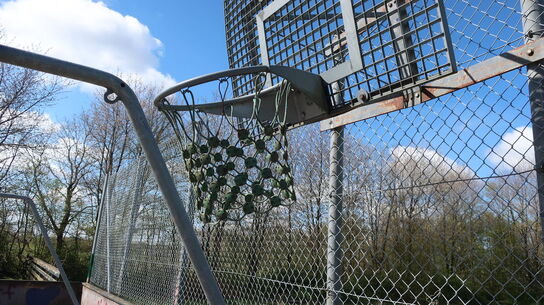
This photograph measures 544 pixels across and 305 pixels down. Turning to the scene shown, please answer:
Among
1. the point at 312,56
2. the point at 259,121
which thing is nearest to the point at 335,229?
the point at 259,121

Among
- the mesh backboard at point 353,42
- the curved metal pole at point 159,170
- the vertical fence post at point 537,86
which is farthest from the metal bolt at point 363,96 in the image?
the curved metal pole at point 159,170

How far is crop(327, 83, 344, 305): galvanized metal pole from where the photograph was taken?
211 centimetres

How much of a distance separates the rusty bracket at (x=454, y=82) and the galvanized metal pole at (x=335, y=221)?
0.42ft

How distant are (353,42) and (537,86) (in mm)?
727

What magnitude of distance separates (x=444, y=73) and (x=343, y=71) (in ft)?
1.46

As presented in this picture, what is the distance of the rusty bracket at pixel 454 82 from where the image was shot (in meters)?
1.47

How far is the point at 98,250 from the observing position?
6.32 m

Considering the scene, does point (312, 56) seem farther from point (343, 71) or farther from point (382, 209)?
point (382, 209)

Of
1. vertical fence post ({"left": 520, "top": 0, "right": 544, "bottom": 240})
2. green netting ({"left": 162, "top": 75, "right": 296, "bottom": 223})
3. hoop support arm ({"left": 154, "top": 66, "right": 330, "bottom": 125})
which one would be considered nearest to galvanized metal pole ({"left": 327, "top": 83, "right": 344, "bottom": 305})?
hoop support arm ({"left": 154, "top": 66, "right": 330, "bottom": 125})

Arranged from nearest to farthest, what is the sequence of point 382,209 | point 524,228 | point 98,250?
1. point 524,228
2. point 382,209
3. point 98,250

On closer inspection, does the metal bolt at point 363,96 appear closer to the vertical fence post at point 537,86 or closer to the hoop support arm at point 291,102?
the hoop support arm at point 291,102

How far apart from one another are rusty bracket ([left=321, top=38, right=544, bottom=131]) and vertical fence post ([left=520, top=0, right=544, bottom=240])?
5cm

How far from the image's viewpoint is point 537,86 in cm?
148

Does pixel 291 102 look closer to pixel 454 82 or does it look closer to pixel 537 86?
pixel 454 82
